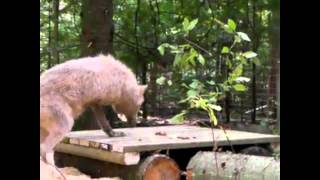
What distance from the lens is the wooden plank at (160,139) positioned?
5.47m

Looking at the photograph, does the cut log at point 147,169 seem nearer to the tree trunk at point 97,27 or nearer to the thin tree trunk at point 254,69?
the tree trunk at point 97,27

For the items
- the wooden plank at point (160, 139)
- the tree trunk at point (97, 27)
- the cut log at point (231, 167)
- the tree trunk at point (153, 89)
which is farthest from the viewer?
the tree trunk at point (153, 89)

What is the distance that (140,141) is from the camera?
18.6 ft

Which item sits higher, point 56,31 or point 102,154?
point 56,31

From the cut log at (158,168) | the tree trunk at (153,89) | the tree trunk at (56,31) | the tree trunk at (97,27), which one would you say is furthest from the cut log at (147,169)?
the tree trunk at (56,31)

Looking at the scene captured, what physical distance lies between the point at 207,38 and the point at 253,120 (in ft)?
4.76

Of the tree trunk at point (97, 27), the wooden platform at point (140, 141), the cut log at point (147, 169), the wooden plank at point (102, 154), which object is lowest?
the cut log at point (147, 169)

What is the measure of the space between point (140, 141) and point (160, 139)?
29 cm

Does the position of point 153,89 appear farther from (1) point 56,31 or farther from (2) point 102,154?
(2) point 102,154

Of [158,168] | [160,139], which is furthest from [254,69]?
[158,168]

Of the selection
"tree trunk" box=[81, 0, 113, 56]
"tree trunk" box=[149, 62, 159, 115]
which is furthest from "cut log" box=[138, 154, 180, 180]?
"tree trunk" box=[149, 62, 159, 115]

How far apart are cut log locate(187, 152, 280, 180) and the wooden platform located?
426mm
